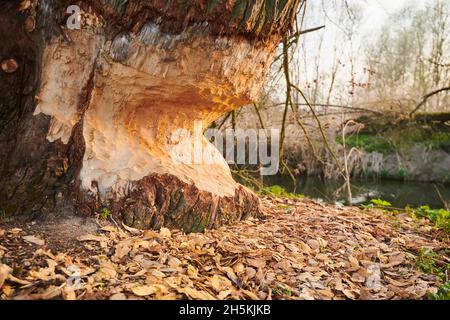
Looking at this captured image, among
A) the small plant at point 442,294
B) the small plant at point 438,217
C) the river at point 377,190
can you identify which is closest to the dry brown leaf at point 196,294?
the small plant at point 442,294

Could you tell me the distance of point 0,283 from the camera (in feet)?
5.04

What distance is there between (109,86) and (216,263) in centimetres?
143

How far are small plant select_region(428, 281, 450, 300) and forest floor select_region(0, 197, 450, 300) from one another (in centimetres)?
4

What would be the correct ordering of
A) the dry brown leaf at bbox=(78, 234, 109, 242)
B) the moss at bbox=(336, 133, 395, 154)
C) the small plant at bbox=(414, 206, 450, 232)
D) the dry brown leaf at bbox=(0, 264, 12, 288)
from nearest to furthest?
the dry brown leaf at bbox=(0, 264, 12, 288), the dry brown leaf at bbox=(78, 234, 109, 242), the small plant at bbox=(414, 206, 450, 232), the moss at bbox=(336, 133, 395, 154)

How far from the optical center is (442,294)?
1.97 m

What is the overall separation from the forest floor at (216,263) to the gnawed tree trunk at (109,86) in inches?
8.7

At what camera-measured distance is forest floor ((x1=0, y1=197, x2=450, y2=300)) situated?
163cm

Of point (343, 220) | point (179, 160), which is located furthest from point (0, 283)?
point (343, 220)

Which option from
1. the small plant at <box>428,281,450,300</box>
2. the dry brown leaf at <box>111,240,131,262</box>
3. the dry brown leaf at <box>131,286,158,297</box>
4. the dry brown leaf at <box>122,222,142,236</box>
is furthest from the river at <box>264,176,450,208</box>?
the dry brown leaf at <box>131,286,158,297</box>

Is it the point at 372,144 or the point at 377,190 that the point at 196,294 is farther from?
the point at 372,144

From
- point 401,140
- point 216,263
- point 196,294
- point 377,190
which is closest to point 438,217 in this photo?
point 216,263

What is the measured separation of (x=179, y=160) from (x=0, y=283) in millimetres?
1568

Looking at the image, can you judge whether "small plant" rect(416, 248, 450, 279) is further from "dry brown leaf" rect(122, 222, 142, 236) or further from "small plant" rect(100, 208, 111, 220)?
"small plant" rect(100, 208, 111, 220)

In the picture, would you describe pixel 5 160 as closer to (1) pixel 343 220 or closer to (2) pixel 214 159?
(2) pixel 214 159
